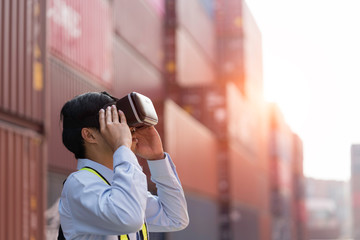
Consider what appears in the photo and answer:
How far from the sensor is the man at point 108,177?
194 centimetres

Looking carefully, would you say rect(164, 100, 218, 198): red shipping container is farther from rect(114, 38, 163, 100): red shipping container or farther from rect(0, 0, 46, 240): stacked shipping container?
rect(0, 0, 46, 240): stacked shipping container

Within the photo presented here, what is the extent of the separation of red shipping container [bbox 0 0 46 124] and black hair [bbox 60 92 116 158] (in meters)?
7.13

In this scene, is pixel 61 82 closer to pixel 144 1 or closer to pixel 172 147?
pixel 172 147

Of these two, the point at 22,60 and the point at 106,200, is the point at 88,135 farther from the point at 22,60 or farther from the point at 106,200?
the point at 22,60

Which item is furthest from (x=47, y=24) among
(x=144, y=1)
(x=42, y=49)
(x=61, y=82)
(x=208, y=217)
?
(x=208, y=217)

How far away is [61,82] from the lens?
12117 millimetres

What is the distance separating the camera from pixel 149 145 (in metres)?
2.37

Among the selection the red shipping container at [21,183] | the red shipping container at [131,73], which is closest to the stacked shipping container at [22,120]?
the red shipping container at [21,183]

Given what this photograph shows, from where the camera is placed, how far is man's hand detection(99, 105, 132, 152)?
207 cm

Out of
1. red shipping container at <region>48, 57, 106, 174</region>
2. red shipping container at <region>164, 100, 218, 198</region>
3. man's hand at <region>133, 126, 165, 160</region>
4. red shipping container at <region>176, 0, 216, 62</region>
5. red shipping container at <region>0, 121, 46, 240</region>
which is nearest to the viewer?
man's hand at <region>133, 126, 165, 160</region>

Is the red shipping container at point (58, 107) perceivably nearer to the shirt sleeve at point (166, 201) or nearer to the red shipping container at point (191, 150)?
the red shipping container at point (191, 150)

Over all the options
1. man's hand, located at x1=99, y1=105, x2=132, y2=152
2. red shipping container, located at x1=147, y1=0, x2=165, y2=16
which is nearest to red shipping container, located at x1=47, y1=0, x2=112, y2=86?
red shipping container, located at x1=147, y1=0, x2=165, y2=16

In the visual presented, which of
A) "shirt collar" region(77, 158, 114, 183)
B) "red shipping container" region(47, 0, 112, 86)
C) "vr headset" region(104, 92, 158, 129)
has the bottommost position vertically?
"shirt collar" region(77, 158, 114, 183)

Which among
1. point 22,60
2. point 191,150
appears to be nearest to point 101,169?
point 22,60
